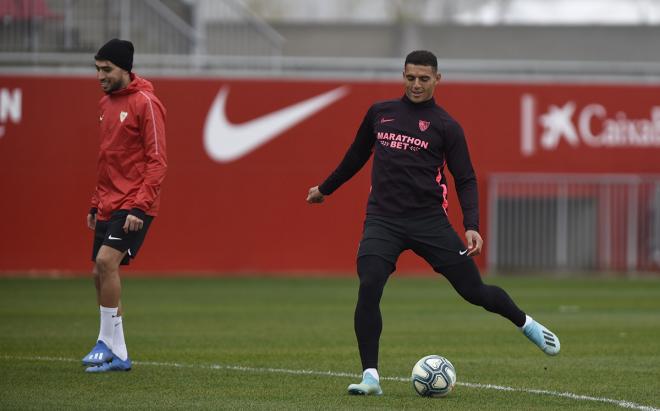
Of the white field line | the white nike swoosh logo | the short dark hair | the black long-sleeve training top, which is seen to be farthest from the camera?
the white nike swoosh logo

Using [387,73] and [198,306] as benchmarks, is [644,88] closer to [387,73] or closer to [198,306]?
[387,73]

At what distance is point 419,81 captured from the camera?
8.59 metres

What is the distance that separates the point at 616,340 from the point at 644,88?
14596mm

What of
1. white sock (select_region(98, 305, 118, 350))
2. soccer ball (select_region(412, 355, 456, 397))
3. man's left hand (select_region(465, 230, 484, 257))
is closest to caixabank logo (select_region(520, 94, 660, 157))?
white sock (select_region(98, 305, 118, 350))

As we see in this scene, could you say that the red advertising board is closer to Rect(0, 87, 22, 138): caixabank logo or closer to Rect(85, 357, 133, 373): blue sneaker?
Rect(0, 87, 22, 138): caixabank logo

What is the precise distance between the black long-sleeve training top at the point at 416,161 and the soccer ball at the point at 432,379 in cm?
93

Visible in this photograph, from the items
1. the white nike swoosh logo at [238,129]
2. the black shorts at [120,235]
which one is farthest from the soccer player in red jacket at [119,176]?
the white nike swoosh logo at [238,129]

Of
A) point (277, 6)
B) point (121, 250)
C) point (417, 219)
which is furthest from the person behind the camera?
point (277, 6)

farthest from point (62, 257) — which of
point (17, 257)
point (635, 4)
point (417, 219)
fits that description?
point (635, 4)

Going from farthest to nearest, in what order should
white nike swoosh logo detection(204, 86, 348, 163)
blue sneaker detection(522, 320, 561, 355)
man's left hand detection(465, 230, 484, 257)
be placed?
white nike swoosh logo detection(204, 86, 348, 163)
blue sneaker detection(522, 320, 561, 355)
man's left hand detection(465, 230, 484, 257)

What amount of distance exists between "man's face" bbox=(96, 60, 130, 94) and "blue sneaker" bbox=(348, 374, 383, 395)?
2955 mm

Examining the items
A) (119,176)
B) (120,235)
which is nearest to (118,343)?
(120,235)

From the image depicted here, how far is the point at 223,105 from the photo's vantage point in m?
25.4

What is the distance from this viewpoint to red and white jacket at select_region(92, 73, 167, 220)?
959 cm
